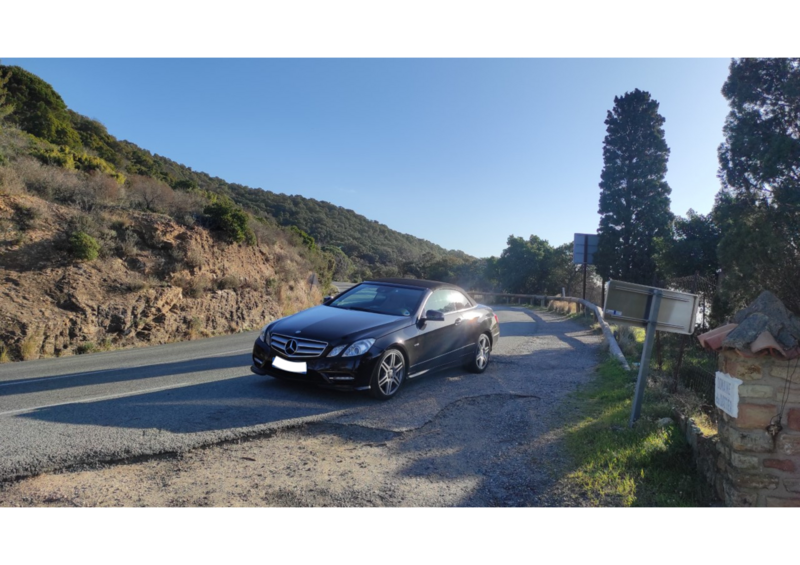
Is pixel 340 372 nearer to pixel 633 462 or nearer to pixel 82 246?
pixel 633 462

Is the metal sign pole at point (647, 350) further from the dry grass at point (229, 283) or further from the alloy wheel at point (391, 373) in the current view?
the dry grass at point (229, 283)

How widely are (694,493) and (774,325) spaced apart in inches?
50.9

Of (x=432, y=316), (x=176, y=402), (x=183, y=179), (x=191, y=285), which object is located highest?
(x=183, y=179)

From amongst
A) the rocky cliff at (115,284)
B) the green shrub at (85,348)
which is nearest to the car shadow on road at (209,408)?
the rocky cliff at (115,284)

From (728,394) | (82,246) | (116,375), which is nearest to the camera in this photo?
(728,394)

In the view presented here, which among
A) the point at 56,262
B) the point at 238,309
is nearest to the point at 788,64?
the point at 238,309

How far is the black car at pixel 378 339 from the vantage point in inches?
219

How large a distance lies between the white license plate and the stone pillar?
4175mm

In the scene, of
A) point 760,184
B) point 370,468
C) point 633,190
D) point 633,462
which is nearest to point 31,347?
point 370,468

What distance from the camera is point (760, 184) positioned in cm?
1403

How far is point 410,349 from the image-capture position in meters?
6.22

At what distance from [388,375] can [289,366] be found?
1207 millimetres

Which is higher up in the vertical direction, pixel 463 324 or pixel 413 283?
pixel 413 283

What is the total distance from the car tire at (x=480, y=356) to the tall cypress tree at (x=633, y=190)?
23.4m
